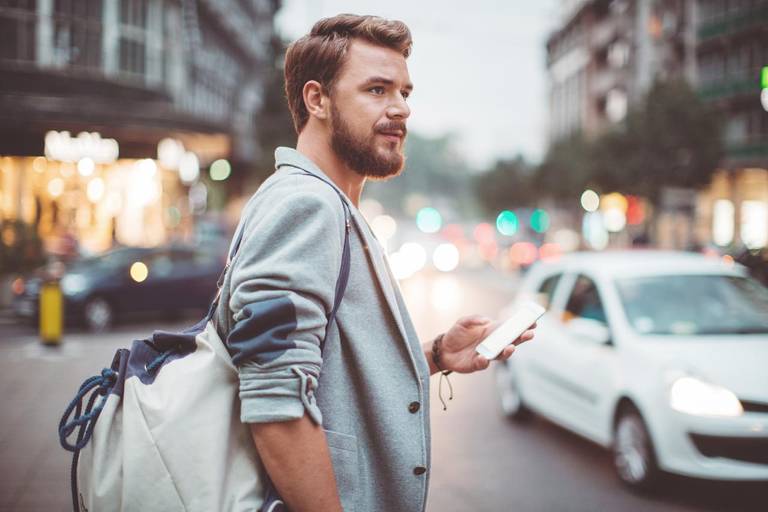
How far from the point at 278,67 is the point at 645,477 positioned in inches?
1524

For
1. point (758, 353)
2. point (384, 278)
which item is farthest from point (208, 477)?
point (758, 353)

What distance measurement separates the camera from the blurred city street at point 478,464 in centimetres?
543

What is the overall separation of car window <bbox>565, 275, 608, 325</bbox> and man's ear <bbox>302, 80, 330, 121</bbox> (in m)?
5.00

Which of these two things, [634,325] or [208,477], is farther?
[634,325]

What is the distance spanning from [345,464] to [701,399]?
13.6 ft

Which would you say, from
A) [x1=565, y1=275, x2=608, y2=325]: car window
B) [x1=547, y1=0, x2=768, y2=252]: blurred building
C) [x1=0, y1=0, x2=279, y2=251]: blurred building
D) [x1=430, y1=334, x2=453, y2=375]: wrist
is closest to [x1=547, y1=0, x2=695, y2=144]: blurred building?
[x1=547, y1=0, x2=768, y2=252]: blurred building

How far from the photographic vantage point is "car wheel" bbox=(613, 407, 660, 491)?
5.57 metres

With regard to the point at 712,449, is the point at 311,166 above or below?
above

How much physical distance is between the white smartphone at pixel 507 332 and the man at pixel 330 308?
0.04m

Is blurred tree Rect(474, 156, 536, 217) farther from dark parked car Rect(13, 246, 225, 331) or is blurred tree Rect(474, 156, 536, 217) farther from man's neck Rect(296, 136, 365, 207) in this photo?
man's neck Rect(296, 136, 365, 207)

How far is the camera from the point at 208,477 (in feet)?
5.30

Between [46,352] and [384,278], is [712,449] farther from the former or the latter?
[46,352]

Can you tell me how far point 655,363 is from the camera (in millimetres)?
5633

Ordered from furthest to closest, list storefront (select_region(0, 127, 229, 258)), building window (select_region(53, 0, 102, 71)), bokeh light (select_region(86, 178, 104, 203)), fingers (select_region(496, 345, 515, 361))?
bokeh light (select_region(86, 178, 104, 203)) < building window (select_region(53, 0, 102, 71)) < storefront (select_region(0, 127, 229, 258)) < fingers (select_region(496, 345, 515, 361))
